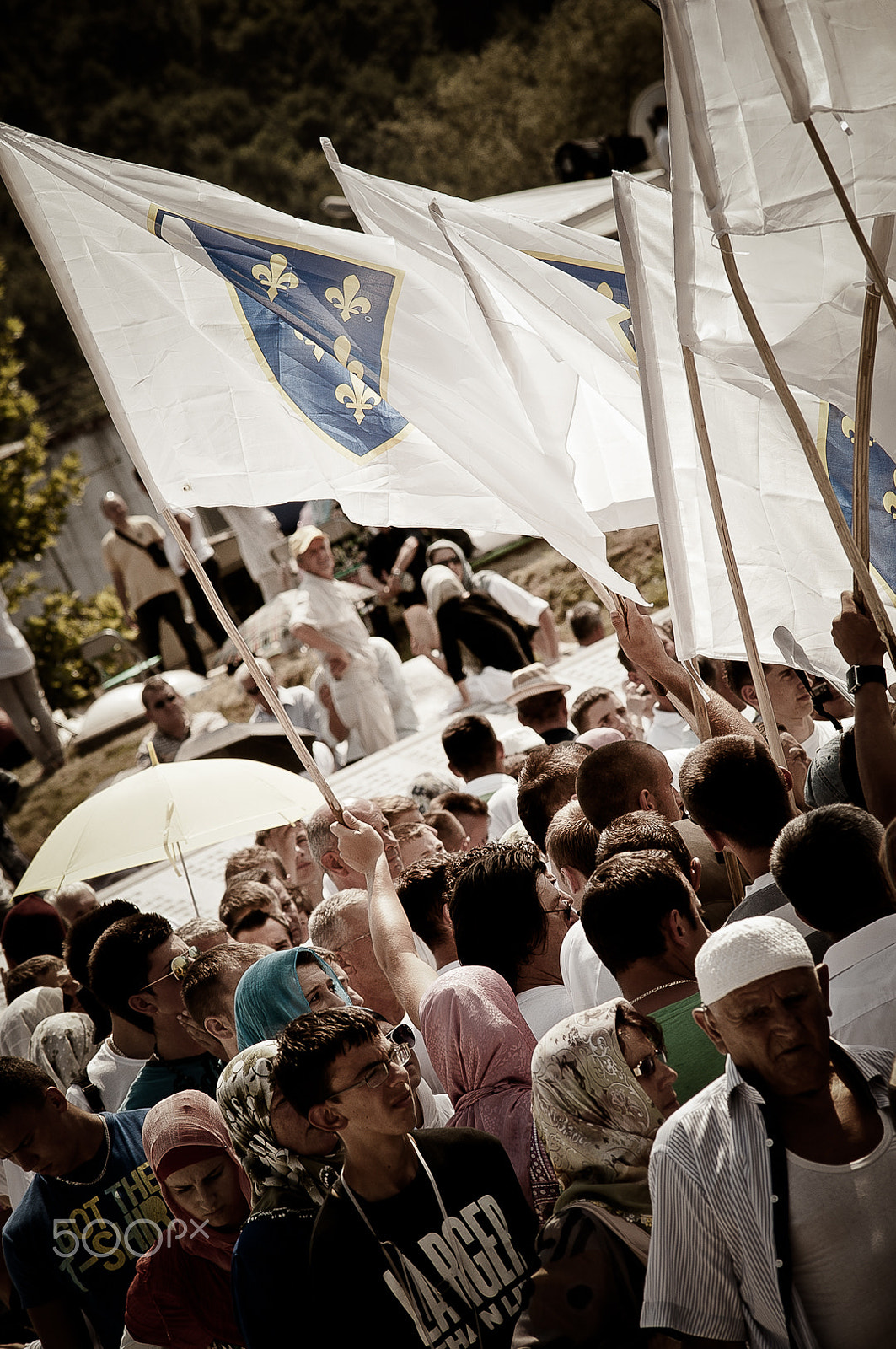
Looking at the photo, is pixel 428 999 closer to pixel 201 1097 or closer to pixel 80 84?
pixel 201 1097

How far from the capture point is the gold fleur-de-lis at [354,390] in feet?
14.5

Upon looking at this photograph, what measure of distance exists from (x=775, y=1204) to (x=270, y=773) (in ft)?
11.1

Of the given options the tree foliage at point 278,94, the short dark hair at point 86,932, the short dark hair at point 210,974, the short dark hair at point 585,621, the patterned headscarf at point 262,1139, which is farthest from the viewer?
the tree foliage at point 278,94

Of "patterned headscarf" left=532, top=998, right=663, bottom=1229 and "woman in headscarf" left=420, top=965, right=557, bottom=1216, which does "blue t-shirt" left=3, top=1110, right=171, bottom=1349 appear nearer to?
"woman in headscarf" left=420, top=965, right=557, bottom=1216

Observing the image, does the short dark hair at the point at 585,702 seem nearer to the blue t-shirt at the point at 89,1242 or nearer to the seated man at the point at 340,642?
the blue t-shirt at the point at 89,1242

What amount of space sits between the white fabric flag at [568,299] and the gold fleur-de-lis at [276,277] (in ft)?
1.19

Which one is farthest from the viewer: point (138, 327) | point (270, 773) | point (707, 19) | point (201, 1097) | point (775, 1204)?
point (270, 773)

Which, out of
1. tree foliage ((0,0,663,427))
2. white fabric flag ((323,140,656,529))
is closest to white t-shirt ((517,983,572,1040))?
white fabric flag ((323,140,656,529))

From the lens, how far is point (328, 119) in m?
53.3

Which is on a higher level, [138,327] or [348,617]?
[138,327]

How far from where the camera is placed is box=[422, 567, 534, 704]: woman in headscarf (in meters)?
9.14

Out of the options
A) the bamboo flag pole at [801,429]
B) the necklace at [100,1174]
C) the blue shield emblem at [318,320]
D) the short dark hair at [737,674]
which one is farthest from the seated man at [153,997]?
the short dark hair at [737,674]

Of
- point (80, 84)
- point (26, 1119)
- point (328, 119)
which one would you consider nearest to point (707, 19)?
point (26, 1119)

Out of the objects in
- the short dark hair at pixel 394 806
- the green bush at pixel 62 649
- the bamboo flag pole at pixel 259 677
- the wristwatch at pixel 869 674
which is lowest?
the green bush at pixel 62 649
